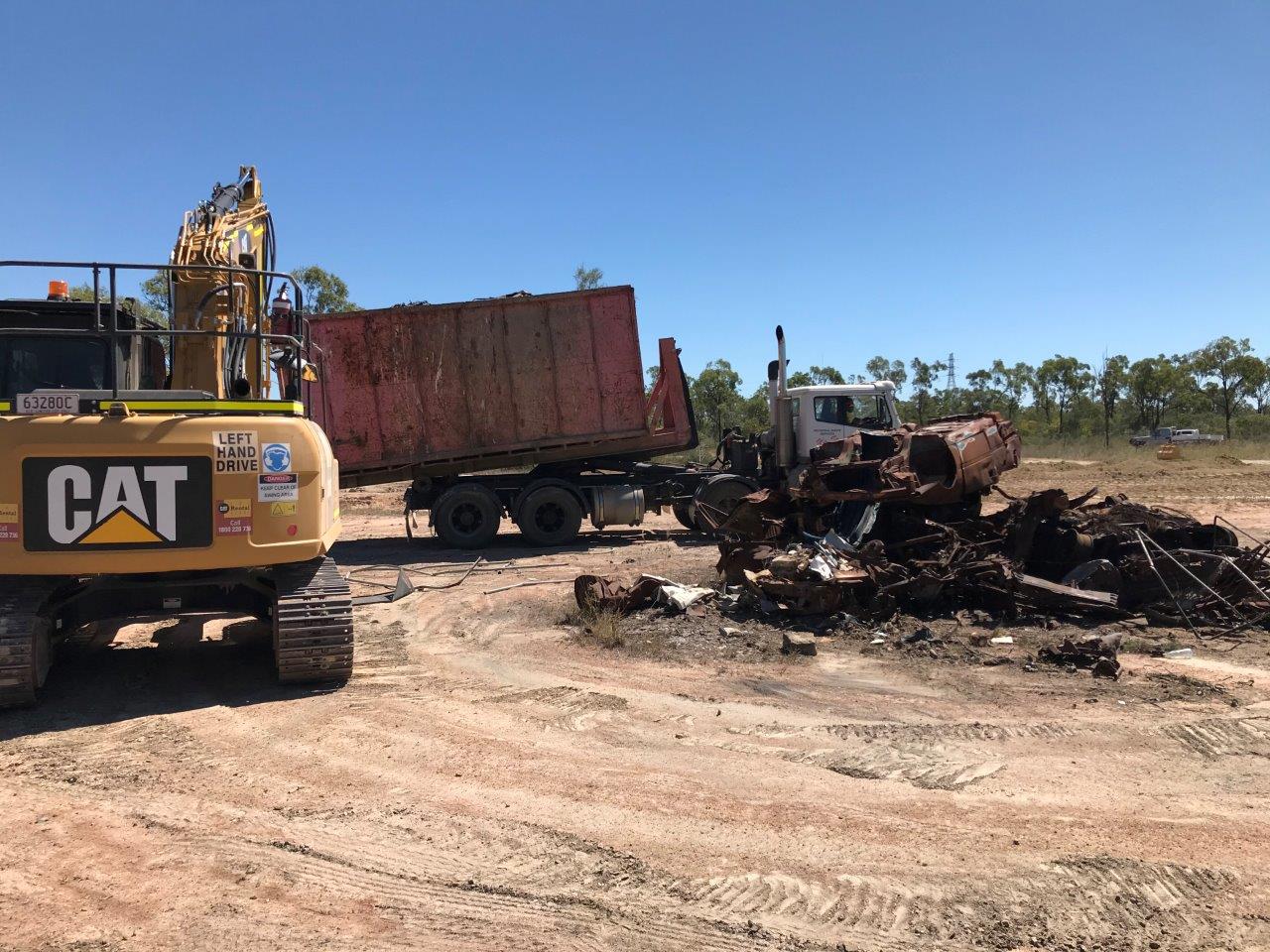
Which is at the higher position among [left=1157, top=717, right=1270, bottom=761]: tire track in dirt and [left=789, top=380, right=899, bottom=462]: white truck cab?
[left=789, top=380, right=899, bottom=462]: white truck cab

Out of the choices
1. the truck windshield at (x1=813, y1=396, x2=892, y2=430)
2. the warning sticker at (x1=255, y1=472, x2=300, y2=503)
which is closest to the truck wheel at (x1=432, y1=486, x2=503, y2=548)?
the truck windshield at (x1=813, y1=396, x2=892, y2=430)

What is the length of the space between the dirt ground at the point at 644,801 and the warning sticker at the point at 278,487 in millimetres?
1409

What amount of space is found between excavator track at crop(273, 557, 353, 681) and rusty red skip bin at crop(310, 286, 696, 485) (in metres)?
8.12

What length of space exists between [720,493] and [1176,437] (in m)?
44.1

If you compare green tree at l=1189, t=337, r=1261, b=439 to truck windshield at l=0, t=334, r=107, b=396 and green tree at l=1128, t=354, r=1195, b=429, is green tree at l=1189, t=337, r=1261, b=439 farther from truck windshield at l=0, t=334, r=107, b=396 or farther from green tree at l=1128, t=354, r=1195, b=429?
truck windshield at l=0, t=334, r=107, b=396

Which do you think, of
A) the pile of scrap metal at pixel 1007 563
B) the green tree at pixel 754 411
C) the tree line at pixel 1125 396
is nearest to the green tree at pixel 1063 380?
the tree line at pixel 1125 396

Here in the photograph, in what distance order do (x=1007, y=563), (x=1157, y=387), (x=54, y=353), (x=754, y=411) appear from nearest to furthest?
(x=54, y=353) < (x=1007, y=563) < (x=754, y=411) < (x=1157, y=387)

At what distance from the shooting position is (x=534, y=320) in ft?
45.8

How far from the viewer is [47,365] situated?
19.2ft

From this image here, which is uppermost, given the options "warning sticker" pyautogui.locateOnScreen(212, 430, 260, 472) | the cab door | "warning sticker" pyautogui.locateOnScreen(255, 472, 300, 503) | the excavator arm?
the excavator arm

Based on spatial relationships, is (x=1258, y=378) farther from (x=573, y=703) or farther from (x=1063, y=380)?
(x=573, y=703)

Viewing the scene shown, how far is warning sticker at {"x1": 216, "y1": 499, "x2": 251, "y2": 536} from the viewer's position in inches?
215

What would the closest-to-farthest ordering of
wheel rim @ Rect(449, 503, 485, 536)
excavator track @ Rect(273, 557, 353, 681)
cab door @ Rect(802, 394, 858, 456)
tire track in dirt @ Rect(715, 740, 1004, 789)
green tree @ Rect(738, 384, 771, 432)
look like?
tire track in dirt @ Rect(715, 740, 1004, 789) → excavator track @ Rect(273, 557, 353, 681) → cab door @ Rect(802, 394, 858, 456) → wheel rim @ Rect(449, 503, 485, 536) → green tree @ Rect(738, 384, 771, 432)

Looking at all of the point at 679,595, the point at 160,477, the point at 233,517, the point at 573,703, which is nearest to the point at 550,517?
the point at 679,595
